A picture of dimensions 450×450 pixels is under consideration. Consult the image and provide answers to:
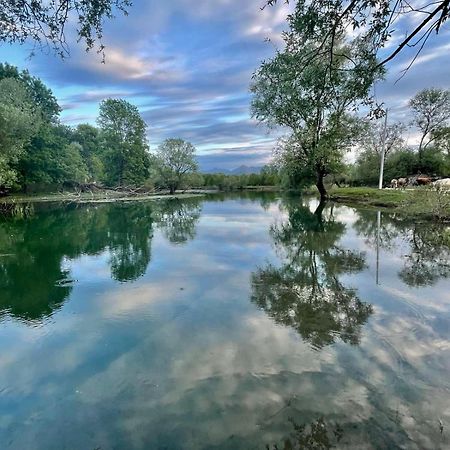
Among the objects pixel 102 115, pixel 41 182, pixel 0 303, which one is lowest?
pixel 0 303

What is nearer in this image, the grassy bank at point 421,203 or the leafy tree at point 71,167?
the grassy bank at point 421,203

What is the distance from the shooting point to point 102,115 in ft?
159

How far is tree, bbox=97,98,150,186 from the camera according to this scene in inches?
1919

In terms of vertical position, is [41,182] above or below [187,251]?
above

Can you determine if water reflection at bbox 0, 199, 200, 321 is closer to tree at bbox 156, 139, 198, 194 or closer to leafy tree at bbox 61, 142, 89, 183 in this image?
leafy tree at bbox 61, 142, 89, 183

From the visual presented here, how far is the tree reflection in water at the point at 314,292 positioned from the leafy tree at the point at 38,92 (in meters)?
44.1

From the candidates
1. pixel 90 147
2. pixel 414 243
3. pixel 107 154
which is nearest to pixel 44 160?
pixel 107 154

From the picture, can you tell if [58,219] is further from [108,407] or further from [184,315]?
[108,407]

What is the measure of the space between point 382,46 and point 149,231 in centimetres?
1291

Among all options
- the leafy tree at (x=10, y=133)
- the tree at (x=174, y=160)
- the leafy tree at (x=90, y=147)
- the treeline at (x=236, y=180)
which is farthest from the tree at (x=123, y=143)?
the treeline at (x=236, y=180)

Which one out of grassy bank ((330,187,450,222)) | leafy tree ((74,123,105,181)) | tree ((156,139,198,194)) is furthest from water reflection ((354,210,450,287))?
leafy tree ((74,123,105,181))

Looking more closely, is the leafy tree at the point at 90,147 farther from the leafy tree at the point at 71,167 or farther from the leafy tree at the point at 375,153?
the leafy tree at the point at 375,153

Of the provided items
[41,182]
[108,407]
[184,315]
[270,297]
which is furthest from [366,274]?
[41,182]

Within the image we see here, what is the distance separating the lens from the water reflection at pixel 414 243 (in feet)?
26.7
